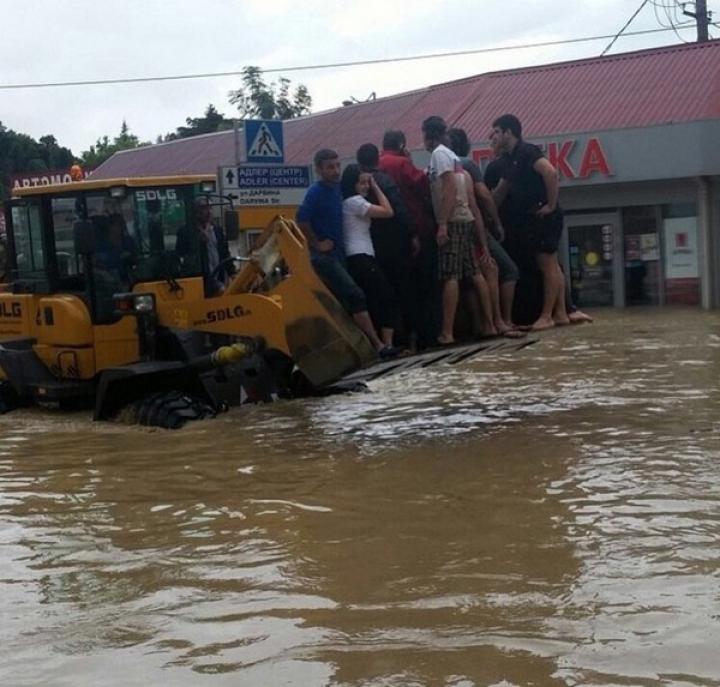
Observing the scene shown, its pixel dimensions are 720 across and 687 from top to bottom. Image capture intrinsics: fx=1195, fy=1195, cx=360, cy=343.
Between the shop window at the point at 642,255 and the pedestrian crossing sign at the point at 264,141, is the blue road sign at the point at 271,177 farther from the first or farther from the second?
the shop window at the point at 642,255

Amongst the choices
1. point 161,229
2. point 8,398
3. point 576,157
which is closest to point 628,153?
point 576,157

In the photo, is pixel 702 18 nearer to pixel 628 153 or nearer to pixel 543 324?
pixel 628 153

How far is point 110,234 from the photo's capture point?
38.8ft

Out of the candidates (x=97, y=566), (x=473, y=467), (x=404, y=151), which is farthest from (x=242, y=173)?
(x=97, y=566)

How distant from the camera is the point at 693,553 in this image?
6.20m

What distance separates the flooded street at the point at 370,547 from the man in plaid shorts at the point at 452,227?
1148mm

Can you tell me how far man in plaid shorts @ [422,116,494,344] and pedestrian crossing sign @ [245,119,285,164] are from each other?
25.5 feet

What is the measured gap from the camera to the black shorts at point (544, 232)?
32.7ft

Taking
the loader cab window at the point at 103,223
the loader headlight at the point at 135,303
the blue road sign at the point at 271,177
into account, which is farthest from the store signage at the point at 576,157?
the loader headlight at the point at 135,303

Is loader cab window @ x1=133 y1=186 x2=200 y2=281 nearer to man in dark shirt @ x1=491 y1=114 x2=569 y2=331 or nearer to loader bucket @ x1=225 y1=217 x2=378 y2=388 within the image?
loader bucket @ x1=225 y1=217 x2=378 y2=388

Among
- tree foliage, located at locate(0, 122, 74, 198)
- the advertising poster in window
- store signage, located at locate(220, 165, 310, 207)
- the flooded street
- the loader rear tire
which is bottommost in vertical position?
the flooded street

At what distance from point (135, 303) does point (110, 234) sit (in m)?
0.76

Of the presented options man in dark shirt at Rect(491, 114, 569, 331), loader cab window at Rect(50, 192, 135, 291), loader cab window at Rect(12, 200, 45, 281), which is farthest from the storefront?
man in dark shirt at Rect(491, 114, 569, 331)

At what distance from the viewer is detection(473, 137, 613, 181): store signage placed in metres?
25.0
